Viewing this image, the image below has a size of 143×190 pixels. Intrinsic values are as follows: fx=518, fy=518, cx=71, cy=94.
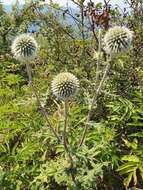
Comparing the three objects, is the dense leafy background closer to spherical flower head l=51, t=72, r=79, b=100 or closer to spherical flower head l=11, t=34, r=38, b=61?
spherical flower head l=51, t=72, r=79, b=100

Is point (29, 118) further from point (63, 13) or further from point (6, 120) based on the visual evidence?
point (63, 13)

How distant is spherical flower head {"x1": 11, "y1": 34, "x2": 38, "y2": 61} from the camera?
3.62m

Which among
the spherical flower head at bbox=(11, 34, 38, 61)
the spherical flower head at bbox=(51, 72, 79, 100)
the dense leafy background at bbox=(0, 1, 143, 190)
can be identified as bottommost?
the dense leafy background at bbox=(0, 1, 143, 190)

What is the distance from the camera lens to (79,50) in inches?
213

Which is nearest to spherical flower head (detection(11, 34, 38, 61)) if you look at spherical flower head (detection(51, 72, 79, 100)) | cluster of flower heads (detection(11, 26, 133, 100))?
cluster of flower heads (detection(11, 26, 133, 100))

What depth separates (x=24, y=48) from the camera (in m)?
3.63

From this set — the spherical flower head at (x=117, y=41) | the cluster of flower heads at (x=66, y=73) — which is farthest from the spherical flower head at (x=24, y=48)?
the spherical flower head at (x=117, y=41)

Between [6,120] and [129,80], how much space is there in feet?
3.97

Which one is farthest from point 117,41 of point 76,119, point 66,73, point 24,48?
point 76,119

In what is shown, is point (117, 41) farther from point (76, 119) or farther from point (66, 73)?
point (76, 119)

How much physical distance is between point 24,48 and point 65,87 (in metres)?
0.44

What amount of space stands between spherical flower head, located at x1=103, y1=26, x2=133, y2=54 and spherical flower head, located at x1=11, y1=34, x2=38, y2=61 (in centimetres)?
52

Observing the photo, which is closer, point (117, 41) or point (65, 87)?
point (65, 87)

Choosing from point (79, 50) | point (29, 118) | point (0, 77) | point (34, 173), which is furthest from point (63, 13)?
point (34, 173)
